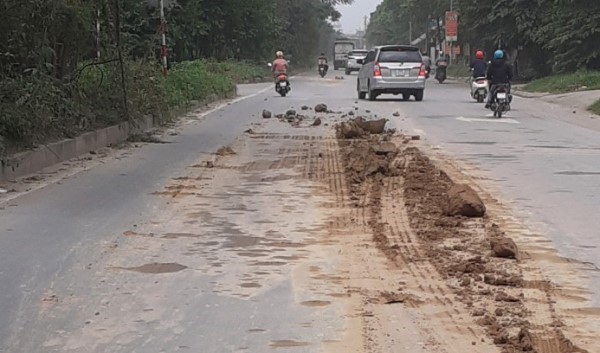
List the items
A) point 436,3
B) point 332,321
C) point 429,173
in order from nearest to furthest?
1. point 332,321
2. point 429,173
3. point 436,3

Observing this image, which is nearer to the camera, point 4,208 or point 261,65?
point 4,208

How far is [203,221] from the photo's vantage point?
30.0 ft

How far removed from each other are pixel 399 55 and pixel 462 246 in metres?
23.2

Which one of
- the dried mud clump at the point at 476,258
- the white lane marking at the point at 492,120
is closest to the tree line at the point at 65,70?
the dried mud clump at the point at 476,258

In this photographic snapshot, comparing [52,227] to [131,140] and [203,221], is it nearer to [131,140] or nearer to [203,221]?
[203,221]

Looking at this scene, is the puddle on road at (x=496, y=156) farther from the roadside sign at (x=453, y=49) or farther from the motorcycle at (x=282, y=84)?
the roadside sign at (x=453, y=49)

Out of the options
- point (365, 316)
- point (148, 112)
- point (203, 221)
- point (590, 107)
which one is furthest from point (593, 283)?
point (590, 107)

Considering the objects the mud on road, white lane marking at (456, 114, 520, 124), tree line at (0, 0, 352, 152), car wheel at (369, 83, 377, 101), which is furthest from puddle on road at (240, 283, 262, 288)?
car wheel at (369, 83, 377, 101)

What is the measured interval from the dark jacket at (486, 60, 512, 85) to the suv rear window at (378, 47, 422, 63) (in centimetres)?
701

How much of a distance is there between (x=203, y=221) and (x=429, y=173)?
380 cm

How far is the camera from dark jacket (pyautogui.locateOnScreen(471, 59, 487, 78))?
29047 millimetres

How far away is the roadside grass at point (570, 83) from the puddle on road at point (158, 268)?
29.2 metres

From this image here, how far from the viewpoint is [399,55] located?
1203 inches

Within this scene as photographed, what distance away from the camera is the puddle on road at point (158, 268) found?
716 cm
